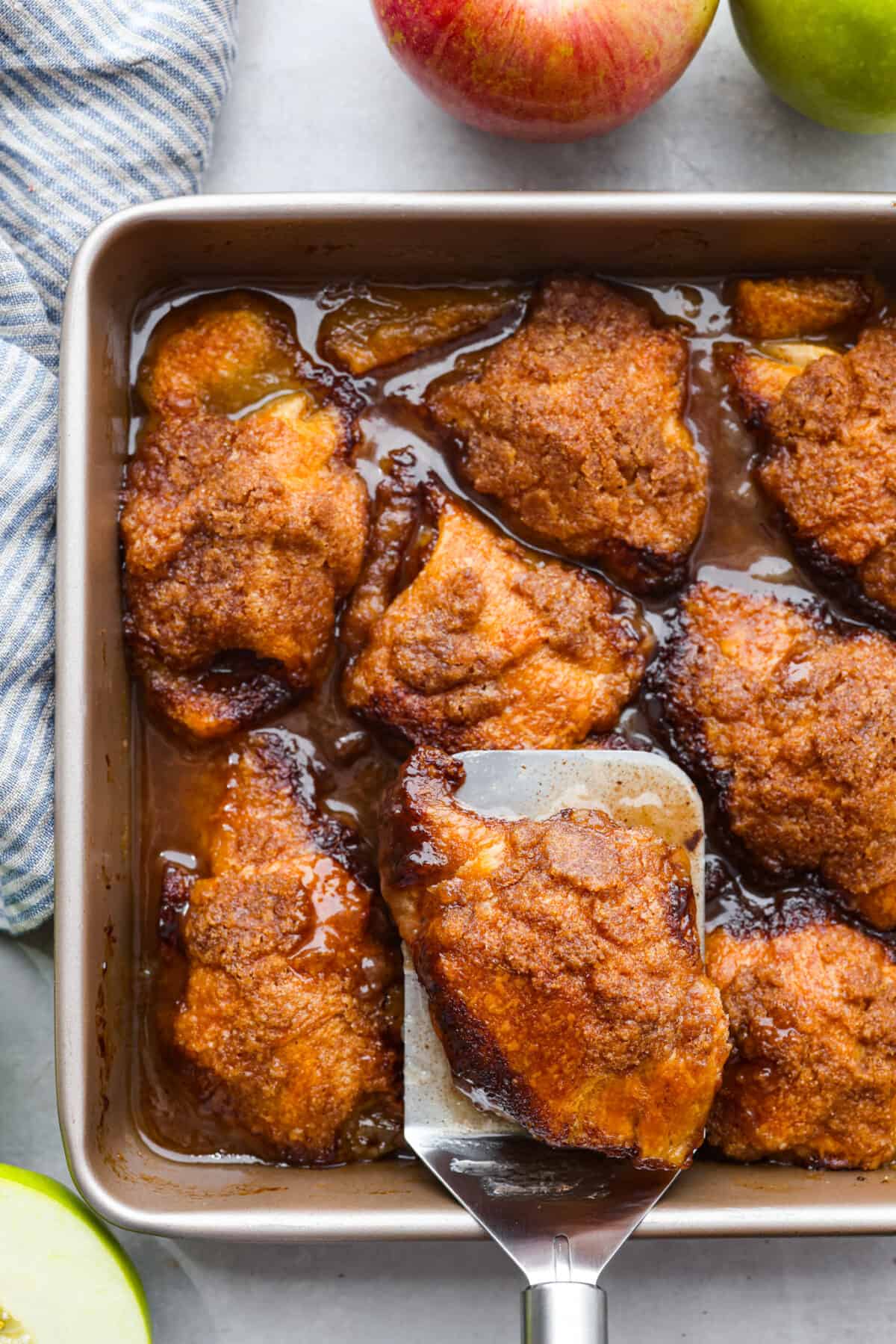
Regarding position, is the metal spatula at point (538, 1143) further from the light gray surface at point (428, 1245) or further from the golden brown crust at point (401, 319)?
the golden brown crust at point (401, 319)

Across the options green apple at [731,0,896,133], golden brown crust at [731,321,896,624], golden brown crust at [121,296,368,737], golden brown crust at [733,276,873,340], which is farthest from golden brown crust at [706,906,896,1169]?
green apple at [731,0,896,133]

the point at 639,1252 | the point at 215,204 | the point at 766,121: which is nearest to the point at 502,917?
the point at 639,1252

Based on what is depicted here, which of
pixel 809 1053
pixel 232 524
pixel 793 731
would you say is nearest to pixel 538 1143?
pixel 809 1053

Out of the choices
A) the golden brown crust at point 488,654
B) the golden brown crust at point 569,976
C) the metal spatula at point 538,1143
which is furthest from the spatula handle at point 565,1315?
the golden brown crust at point 488,654

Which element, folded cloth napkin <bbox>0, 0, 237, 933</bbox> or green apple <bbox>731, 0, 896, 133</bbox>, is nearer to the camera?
green apple <bbox>731, 0, 896, 133</bbox>

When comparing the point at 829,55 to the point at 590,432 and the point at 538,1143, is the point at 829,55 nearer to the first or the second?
the point at 590,432

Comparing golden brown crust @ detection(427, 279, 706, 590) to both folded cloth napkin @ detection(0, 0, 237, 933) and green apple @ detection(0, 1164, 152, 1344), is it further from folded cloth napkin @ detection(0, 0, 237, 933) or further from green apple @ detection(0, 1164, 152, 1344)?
green apple @ detection(0, 1164, 152, 1344)
